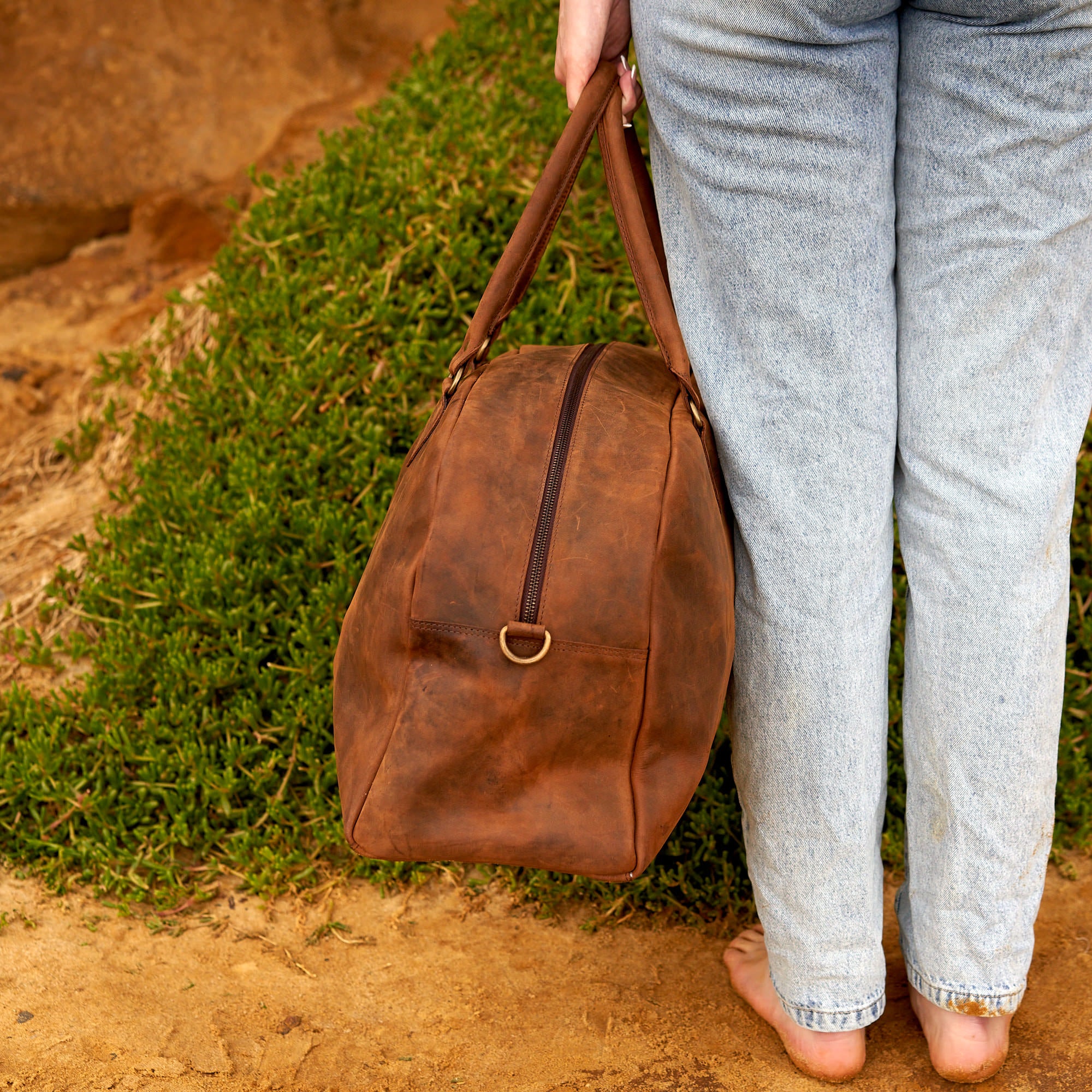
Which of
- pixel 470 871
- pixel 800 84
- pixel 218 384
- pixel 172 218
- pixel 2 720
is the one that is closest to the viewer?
pixel 800 84

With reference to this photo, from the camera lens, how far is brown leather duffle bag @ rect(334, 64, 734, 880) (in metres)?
1.28

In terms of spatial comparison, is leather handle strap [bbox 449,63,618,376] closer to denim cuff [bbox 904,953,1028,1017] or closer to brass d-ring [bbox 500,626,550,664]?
brass d-ring [bbox 500,626,550,664]

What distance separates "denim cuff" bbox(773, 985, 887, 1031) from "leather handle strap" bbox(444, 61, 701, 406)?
3.03 ft

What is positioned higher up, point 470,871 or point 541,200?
point 541,200

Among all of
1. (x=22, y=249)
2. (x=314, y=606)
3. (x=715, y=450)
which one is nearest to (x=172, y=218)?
(x=22, y=249)

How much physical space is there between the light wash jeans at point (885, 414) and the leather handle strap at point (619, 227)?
1.4 inches

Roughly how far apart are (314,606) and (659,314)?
1.26 meters

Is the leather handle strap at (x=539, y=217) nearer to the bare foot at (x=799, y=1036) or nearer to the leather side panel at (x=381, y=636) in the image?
the leather side panel at (x=381, y=636)

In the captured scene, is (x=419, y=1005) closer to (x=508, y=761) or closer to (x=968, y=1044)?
(x=508, y=761)

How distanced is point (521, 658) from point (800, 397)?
0.53 metres

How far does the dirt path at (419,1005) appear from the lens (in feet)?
5.44

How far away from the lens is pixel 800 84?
1299 millimetres

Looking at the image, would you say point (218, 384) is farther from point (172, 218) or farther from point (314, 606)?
point (172, 218)

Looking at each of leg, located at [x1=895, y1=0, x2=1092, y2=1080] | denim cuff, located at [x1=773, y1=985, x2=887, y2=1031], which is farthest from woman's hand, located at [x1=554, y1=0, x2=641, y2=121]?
denim cuff, located at [x1=773, y1=985, x2=887, y2=1031]
